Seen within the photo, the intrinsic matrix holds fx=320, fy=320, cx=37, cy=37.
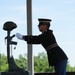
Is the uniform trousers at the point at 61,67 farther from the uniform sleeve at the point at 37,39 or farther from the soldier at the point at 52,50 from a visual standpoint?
the uniform sleeve at the point at 37,39

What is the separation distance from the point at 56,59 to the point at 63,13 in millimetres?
830

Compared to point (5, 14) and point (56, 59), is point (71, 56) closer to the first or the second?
point (56, 59)

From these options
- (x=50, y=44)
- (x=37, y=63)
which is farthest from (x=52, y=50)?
(x=37, y=63)

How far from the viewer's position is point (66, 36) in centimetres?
392

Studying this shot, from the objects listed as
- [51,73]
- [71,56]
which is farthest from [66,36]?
[51,73]

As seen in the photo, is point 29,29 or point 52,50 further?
point 29,29

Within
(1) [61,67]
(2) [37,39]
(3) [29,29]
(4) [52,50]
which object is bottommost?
(1) [61,67]

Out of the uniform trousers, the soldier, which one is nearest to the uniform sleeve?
the soldier

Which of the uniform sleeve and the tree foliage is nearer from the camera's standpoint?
the uniform sleeve

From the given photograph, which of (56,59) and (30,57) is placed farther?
(30,57)

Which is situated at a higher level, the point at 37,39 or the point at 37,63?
the point at 37,39

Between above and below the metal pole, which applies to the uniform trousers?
below

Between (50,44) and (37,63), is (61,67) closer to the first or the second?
(50,44)

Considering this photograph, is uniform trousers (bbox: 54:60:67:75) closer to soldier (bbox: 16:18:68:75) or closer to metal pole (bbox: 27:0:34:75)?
soldier (bbox: 16:18:68:75)
